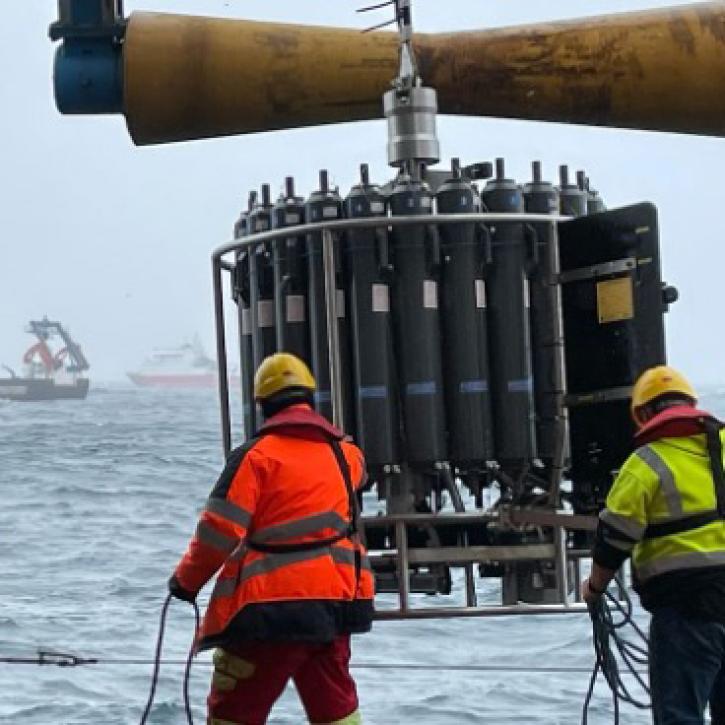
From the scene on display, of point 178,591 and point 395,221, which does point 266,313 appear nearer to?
point 395,221

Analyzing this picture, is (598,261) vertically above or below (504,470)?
above

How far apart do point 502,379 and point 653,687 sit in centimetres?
127

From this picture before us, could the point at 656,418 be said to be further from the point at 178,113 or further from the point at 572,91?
the point at 178,113

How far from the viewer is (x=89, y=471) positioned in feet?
159

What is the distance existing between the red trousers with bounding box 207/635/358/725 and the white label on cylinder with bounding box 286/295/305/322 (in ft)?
4.37

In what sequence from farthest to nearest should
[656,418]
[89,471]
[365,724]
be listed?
[89,471] → [365,724] → [656,418]

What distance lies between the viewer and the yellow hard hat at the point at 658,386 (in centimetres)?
712

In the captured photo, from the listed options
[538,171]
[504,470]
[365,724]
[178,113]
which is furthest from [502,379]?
[365,724]

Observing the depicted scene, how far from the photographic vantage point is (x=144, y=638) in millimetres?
19906

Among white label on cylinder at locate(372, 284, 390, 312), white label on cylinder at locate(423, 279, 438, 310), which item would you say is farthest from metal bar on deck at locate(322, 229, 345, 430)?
white label on cylinder at locate(423, 279, 438, 310)

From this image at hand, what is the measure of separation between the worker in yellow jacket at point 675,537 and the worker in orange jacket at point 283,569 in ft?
2.91

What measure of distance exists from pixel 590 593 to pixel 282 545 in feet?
3.69

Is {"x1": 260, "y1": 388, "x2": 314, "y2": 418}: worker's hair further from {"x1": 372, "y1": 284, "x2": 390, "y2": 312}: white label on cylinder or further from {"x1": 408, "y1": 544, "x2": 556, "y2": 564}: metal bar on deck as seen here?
{"x1": 408, "y1": 544, "x2": 556, "y2": 564}: metal bar on deck

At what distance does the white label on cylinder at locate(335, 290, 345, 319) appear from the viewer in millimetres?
7730
